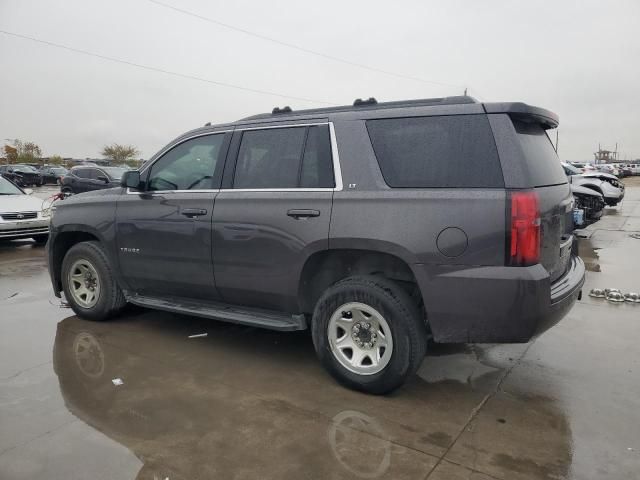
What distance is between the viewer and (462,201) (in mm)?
3135

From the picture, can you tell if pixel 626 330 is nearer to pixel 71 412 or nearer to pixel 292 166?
pixel 292 166

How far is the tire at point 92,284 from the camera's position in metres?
5.02

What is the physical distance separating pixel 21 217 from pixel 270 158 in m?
7.80

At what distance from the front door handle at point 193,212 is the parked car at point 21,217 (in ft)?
22.7

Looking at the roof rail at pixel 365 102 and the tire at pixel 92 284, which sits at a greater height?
the roof rail at pixel 365 102

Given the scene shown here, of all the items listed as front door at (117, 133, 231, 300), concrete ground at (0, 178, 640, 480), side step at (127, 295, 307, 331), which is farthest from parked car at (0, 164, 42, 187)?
side step at (127, 295, 307, 331)

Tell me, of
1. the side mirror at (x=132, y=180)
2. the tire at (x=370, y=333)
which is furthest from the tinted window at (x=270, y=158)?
the side mirror at (x=132, y=180)

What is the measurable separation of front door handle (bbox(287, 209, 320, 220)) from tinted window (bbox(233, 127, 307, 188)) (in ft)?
0.75

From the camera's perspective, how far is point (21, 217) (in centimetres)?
972

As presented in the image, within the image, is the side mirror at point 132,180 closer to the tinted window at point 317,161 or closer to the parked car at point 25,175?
the tinted window at point 317,161

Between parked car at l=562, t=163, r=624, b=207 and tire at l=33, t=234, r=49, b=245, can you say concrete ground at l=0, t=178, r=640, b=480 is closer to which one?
tire at l=33, t=234, r=49, b=245

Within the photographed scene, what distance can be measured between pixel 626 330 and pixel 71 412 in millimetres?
4817

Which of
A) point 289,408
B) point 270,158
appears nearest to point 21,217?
point 270,158

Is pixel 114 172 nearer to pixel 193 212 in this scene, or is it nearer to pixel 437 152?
pixel 193 212
